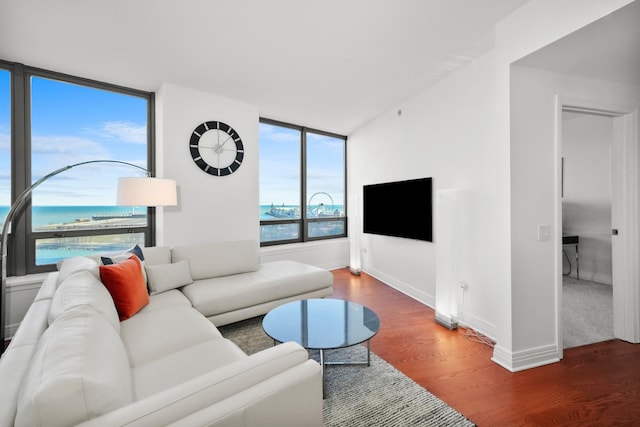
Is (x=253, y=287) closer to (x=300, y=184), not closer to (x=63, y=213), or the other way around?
(x=63, y=213)

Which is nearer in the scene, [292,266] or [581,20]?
[581,20]

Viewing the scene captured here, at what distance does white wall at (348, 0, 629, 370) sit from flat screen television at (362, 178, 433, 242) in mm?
161

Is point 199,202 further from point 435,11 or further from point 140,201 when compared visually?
point 435,11

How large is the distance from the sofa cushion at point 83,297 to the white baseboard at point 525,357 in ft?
8.75

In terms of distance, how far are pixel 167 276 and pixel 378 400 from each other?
2099 mm

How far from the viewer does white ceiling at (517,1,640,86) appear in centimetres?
170

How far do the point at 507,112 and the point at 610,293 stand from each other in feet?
10.9

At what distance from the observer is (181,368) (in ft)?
4.86

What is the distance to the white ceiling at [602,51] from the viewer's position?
170cm

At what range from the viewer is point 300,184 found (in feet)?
16.9

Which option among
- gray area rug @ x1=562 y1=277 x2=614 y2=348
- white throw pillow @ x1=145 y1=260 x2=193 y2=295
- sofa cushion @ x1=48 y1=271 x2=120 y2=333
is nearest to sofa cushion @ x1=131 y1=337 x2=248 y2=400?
sofa cushion @ x1=48 y1=271 x2=120 y2=333

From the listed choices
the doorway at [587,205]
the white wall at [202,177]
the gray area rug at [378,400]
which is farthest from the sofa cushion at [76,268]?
the doorway at [587,205]

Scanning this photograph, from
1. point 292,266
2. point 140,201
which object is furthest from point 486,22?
point 140,201

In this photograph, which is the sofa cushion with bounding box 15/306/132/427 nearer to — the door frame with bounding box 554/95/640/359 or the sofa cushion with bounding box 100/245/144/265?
the sofa cushion with bounding box 100/245/144/265
